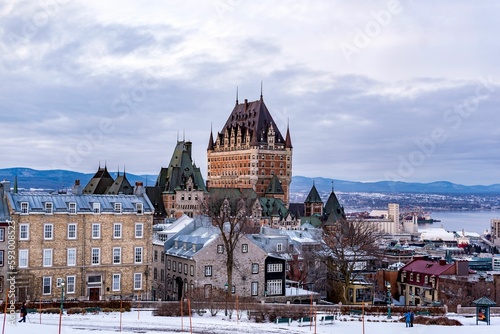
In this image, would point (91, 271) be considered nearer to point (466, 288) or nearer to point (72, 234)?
point (72, 234)

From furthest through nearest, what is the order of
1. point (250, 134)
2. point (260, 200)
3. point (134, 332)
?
point (250, 134) → point (260, 200) → point (134, 332)

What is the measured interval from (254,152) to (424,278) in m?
101

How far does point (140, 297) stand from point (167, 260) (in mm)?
8110

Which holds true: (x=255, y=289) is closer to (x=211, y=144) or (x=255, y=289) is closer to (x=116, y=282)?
(x=116, y=282)

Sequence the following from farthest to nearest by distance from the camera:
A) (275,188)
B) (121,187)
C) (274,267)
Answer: (275,188) < (121,187) < (274,267)

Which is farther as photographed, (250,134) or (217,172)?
(217,172)

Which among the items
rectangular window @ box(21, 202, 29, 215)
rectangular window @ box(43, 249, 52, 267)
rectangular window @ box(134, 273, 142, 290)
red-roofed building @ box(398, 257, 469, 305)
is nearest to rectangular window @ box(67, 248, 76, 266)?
rectangular window @ box(43, 249, 52, 267)

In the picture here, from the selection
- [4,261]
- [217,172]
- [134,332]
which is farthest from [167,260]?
[217,172]

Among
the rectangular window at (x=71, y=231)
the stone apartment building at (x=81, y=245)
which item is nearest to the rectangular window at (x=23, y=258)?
the stone apartment building at (x=81, y=245)

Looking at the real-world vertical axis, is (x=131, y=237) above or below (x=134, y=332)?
above

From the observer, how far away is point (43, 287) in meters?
48.7

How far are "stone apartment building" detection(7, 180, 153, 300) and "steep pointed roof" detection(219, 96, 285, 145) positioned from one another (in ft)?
372

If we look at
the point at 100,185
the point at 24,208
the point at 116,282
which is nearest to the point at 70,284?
the point at 116,282

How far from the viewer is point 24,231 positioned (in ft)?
157
